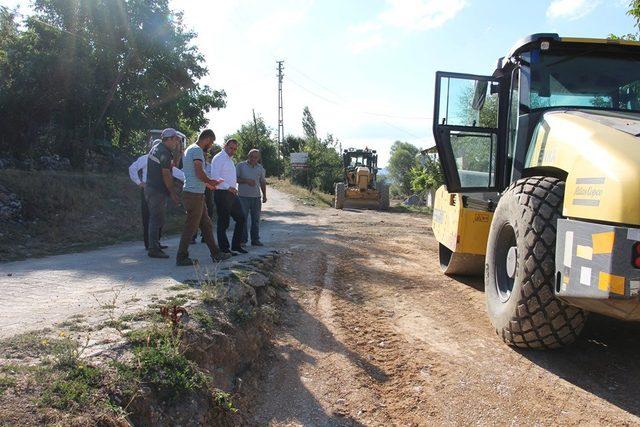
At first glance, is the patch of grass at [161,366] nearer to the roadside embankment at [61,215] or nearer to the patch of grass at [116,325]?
the patch of grass at [116,325]

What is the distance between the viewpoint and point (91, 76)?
685 inches

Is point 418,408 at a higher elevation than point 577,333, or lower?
lower

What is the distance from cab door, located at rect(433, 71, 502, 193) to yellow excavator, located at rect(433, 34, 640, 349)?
12 millimetres

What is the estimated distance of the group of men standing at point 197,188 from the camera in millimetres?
5988

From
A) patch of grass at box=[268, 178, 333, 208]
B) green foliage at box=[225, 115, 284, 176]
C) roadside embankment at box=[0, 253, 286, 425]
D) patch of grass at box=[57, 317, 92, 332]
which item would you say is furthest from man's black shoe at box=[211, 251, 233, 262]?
green foliage at box=[225, 115, 284, 176]

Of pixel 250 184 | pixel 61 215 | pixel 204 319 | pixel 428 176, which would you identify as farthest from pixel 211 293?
pixel 428 176

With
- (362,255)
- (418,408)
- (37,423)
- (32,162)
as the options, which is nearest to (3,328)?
(37,423)

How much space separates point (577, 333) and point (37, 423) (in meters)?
3.41

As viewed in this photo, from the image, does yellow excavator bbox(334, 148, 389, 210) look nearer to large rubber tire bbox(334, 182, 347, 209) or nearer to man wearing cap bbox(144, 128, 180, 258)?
large rubber tire bbox(334, 182, 347, 209)

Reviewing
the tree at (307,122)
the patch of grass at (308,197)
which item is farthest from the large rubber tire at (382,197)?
the tree at (307,122)

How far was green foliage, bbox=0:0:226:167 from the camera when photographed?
53.6 feet

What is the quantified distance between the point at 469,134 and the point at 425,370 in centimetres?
304

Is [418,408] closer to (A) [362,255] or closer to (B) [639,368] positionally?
(B) [639,368]

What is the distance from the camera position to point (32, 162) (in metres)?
14.5
